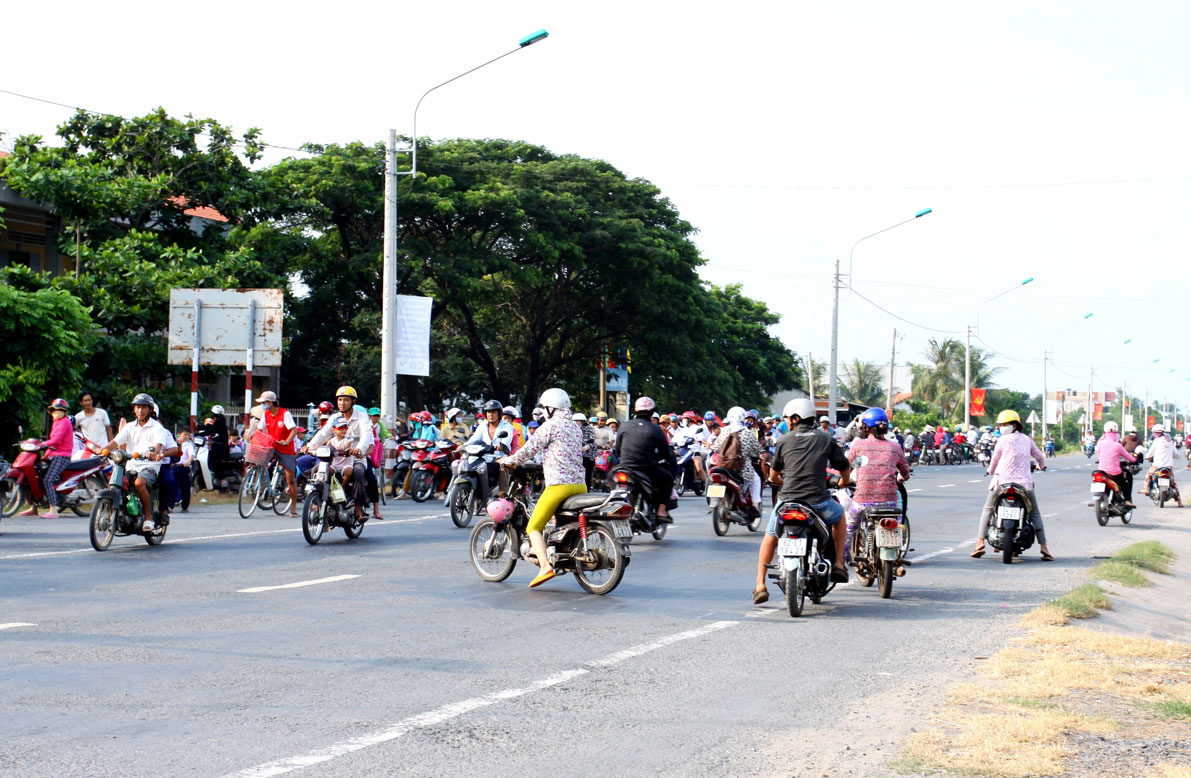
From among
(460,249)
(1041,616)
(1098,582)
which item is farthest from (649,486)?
(460,249)

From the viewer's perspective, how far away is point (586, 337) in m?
45.8

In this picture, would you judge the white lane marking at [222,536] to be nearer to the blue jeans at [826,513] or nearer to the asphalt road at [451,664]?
the asphalt road at [451,664]

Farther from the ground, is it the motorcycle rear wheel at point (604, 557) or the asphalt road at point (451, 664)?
the motorcycle rear wheel at point (604, 557)

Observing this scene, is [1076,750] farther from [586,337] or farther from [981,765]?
[586,337]

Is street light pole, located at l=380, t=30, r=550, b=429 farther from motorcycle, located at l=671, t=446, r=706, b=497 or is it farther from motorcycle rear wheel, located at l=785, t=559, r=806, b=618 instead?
motorcycle rear wheel, located at l=785, t=559, r=806, b=618

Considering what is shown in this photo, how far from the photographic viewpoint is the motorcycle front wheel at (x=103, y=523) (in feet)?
44.5

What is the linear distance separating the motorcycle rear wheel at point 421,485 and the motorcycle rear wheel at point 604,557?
12.6 meters

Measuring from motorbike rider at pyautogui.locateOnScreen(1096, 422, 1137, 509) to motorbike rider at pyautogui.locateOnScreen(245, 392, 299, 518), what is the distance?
43.2 ft

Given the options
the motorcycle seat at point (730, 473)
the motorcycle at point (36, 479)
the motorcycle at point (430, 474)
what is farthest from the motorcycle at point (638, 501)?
the motorcycle at point (36, 479)

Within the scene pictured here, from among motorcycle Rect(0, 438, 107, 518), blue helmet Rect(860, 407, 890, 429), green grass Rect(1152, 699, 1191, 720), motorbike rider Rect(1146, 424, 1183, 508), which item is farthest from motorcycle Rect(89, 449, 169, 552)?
motorbike rider Rect(1146, 424, 1183, 508)

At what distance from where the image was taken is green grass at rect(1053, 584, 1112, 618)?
10.1m

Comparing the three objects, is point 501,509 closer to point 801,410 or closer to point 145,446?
point 801,410

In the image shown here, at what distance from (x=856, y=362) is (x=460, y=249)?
45.8m

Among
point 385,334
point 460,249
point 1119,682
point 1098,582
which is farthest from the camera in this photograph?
point 460,249
